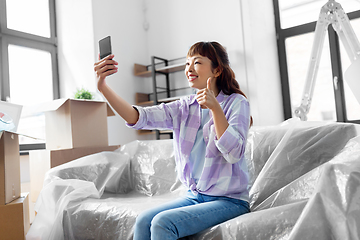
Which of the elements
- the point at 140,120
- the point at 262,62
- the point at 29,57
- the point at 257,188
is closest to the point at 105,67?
the point at 140,120

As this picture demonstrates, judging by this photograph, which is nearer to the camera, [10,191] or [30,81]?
[10,191]

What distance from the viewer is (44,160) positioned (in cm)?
188

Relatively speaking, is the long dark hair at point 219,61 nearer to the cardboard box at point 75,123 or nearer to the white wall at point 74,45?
the cardboard box at point 75,123

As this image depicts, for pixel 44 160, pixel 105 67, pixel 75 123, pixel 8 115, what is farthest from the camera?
pixel 75 123

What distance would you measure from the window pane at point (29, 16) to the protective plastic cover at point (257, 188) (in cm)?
170

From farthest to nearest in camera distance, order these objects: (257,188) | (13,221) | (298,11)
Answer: (298,11)
(13,221)
(257,188)

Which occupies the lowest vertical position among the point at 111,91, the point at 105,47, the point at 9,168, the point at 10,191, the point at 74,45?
the point at 10,191

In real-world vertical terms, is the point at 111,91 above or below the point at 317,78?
below

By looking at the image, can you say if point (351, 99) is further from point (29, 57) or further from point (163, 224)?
point (29, 57)

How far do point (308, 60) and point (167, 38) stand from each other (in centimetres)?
136

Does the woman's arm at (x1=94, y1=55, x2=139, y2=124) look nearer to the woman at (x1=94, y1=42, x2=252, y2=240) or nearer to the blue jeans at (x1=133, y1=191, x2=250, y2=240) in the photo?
the woman at (x1=94, y1=42, x2=252, y2=240)

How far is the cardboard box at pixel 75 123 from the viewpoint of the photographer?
1963mm

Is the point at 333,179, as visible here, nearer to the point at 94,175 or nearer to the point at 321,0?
Result: the point at 94,175

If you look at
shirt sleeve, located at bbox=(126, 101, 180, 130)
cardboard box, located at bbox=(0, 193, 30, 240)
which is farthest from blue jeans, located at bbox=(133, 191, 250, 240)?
cardboard box, located at bbox=(0, 193, 30, 240)
